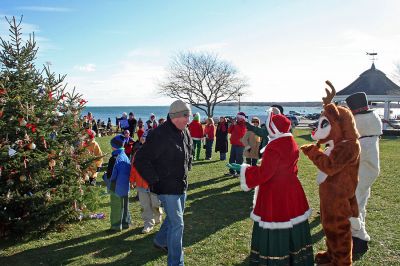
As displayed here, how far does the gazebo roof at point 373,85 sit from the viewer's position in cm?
3391

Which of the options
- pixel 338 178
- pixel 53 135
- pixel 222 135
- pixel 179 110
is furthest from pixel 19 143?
pixel 222 135

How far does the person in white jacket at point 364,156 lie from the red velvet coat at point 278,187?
58.2 inches

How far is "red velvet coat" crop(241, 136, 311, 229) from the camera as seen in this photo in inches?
174

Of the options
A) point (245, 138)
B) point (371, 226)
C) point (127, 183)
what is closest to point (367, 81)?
point (245, 138)

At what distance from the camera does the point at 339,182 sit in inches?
179

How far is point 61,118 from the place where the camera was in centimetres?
681

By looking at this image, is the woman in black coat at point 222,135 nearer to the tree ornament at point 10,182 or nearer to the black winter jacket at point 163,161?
the tree ornament at point 10,182

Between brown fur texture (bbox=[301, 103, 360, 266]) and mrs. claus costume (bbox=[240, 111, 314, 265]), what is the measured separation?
313 mm

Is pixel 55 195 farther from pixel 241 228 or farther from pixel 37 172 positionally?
pixel 241 228

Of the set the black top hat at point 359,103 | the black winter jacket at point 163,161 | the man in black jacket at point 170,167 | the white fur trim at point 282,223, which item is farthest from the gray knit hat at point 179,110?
the black top hat at point 359,103

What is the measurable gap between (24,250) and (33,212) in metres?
0.62

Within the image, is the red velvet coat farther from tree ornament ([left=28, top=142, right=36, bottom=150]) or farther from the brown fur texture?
tree ornament ([left=28, top=142, right=36, bottom=150])

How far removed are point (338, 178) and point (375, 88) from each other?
33830mm

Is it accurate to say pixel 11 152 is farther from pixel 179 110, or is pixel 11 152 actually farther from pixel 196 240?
pixel 196 240
